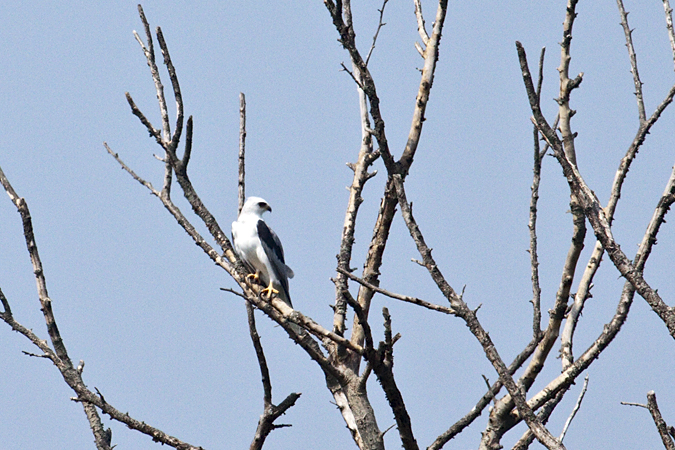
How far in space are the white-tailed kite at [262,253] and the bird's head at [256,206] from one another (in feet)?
1.15

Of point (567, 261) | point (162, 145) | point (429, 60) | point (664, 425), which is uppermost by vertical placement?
point (429, 60)

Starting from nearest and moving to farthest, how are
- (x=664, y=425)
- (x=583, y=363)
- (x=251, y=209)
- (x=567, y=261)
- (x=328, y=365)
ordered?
(x=664, y=425), (x=583, y=363), (x=567, y=261), (x=328, y=365), (x=251, y=209)

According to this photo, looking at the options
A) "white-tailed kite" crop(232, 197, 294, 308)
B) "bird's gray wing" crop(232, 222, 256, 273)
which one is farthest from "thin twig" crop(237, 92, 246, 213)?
"bird's gray wing" crop(232, 222, 256, 273)

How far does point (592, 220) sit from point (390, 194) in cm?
195

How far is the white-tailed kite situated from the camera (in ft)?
25.6

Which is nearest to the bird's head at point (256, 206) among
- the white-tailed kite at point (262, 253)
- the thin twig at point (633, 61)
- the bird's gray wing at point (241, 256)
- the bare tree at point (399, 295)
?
the white-tailed kite at point (262, 253)

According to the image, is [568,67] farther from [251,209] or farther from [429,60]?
[251,209]

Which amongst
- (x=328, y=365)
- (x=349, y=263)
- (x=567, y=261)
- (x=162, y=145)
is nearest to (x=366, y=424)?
(x=328, y=365)

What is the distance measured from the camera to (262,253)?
784 cm

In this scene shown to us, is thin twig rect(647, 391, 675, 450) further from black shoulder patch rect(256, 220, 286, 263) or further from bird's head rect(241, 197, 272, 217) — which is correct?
bird's head rect(241, 197, 272, 217)

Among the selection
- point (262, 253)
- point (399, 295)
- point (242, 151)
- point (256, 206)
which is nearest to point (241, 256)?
point (262, 253)

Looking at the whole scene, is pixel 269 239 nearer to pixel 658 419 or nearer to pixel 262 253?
pixel 262 253

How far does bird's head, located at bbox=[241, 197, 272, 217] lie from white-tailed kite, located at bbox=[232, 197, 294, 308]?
0.35 meters

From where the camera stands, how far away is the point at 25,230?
4.99 meters
